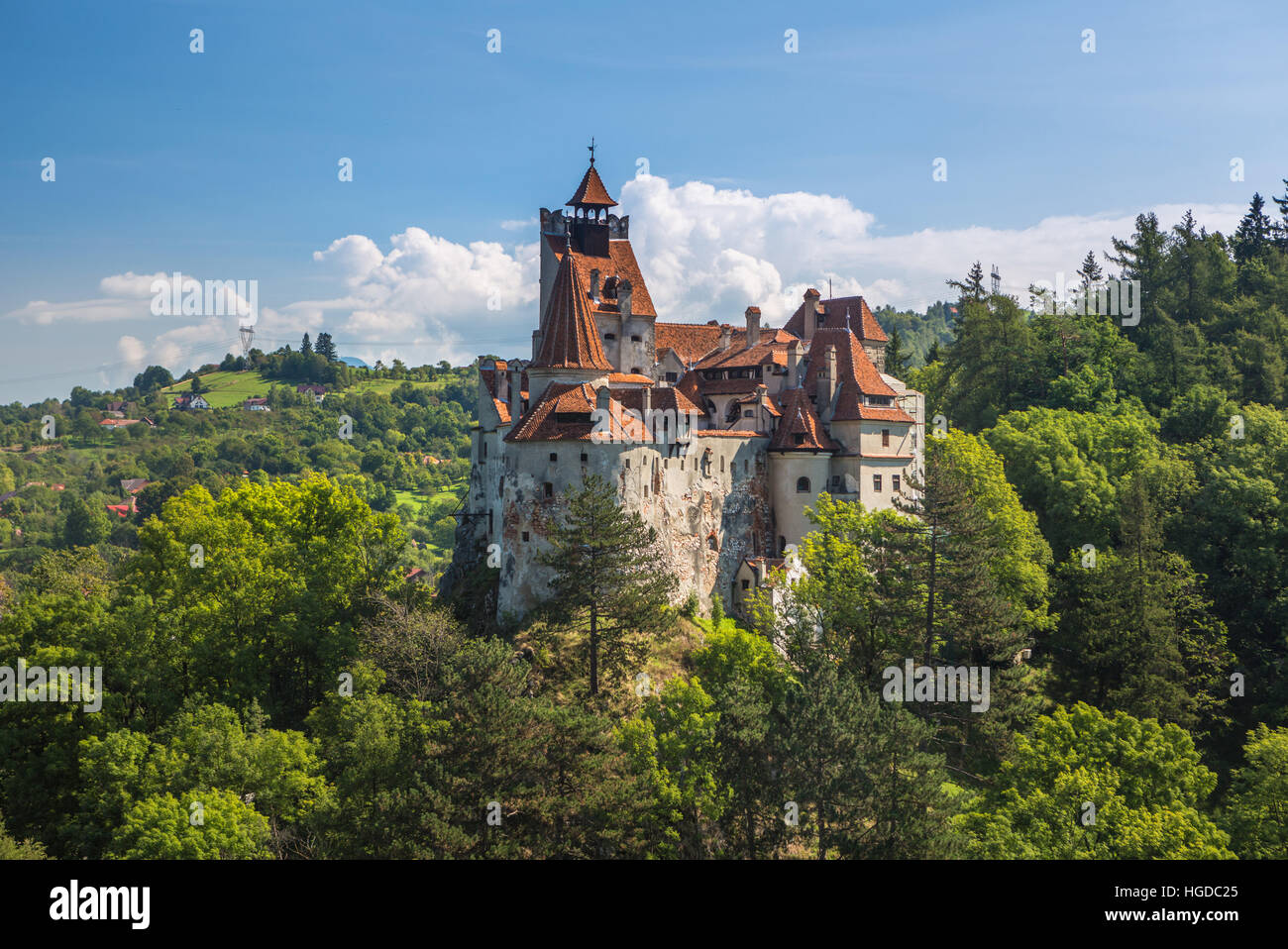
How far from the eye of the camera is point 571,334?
5191 cm

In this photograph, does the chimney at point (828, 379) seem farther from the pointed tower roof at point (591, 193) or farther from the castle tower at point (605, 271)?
the pointed tower roof at point (591, 193)

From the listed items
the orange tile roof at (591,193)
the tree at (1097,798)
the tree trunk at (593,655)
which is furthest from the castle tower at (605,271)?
the tree at (1097,798)

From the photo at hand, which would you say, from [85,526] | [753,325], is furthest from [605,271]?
[85,526]

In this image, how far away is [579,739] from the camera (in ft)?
114

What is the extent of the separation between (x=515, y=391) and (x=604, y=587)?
1674cm

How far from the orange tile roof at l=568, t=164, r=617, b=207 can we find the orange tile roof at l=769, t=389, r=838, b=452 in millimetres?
17047

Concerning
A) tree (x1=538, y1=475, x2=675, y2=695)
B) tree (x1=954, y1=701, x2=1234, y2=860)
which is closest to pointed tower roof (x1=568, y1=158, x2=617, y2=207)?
tree (x1=538, y1=475, x2=675, y2=695)

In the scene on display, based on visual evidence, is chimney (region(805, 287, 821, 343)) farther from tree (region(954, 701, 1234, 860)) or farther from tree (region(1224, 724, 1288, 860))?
tree (region(1224, 724, 1288, 860))

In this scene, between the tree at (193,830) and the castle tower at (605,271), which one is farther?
the castle tower at (605,271)

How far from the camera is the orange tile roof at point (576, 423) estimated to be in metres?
48.2

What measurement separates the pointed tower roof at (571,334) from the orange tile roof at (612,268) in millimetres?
7368

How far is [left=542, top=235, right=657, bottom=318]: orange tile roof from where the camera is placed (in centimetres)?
6078

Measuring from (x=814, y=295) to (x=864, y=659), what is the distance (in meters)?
28.6

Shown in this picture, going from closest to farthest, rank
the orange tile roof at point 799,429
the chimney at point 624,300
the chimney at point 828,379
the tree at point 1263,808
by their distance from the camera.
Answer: the tree at point 1263,808
the orange tile roof at point 799,429
the chimney at point 828,379
the chimney at point 624,300
